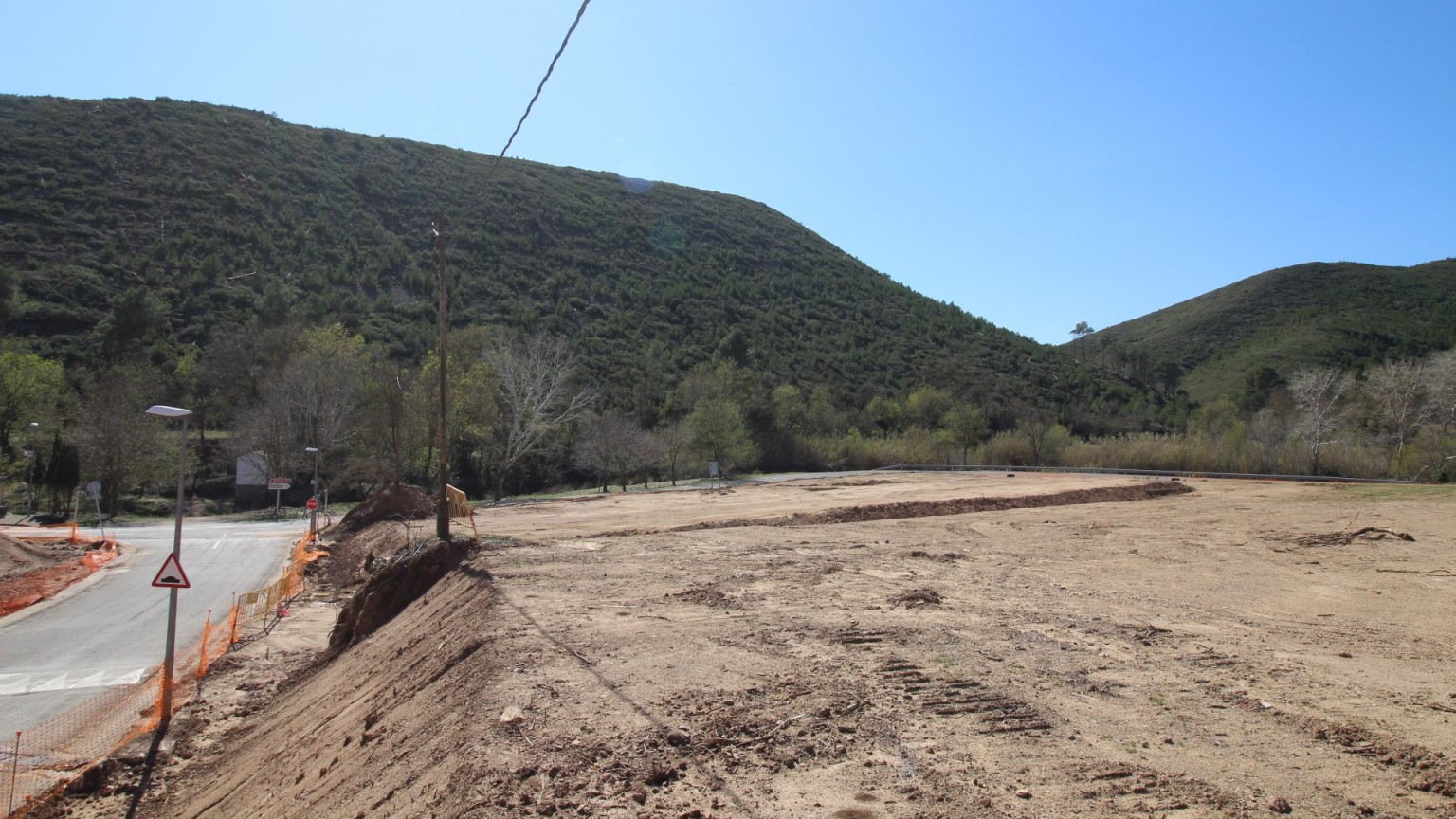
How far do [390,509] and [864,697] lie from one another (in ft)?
85.8

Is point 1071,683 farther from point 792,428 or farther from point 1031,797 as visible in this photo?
Result: point 792,428

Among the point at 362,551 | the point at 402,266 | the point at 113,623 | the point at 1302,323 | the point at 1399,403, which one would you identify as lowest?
Result: the point at 113,623

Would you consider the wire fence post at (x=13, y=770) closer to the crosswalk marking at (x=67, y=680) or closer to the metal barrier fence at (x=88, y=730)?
the metal barrier fence at (x=88, y=730)

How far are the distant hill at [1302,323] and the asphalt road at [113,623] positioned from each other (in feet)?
Answer: 285

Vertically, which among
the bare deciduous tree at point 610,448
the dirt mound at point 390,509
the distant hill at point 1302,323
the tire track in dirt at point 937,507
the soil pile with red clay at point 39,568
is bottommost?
the soil pile with red clay at point 39,568

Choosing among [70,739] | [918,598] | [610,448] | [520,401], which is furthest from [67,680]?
[610,448]

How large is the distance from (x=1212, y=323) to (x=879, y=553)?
115414 mm

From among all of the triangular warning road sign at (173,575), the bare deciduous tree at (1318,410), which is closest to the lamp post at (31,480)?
the triangular warning road sign at (173,575)

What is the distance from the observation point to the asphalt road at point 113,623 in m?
14.1

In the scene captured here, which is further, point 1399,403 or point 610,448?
point 610,448

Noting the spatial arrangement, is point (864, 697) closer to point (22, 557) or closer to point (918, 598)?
point (918, 598)

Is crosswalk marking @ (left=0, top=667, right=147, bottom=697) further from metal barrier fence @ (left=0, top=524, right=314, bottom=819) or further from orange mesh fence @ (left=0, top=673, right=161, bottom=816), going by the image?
orange mesh fence @ (left=0, top=673, right=161, bottom=816)

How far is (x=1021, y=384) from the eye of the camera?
82.3 m

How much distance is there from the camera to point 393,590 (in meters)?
14.8
